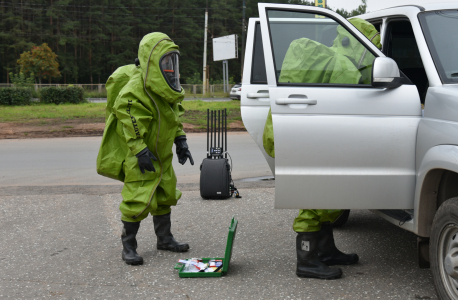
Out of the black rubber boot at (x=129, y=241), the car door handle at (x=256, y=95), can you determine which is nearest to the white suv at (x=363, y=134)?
the car door handle at (x=256, y=95)

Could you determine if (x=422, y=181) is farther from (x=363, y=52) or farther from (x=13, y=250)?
(x=13, y=250)

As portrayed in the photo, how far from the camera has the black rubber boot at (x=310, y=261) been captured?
3617 mm

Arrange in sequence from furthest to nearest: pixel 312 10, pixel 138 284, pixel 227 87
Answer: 1. pixel 227 87
2. pixel 138 284
3. pixel 312 10

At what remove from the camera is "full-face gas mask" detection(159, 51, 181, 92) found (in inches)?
155

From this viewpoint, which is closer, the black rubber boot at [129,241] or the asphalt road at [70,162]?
the black rubber boot at [129,241]

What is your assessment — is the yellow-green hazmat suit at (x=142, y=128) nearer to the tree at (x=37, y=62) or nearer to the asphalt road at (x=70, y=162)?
the asphalt road at (x=70, y=162)

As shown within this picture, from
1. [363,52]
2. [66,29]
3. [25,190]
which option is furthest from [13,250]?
[66,29]

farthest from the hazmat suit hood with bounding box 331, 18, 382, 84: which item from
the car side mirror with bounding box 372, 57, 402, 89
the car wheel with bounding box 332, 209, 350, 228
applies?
the car wheel with bounding box 332, 209, 350, 228

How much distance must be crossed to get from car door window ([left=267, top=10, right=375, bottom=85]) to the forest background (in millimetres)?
55131

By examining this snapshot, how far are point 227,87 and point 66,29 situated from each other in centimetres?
2450

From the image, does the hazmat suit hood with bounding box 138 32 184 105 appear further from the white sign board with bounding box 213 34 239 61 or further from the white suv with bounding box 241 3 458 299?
the white sign board with bounding box 213 34 239 61

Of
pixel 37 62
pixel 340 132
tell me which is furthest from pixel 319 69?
pixel 37 62

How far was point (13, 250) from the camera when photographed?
175 inches

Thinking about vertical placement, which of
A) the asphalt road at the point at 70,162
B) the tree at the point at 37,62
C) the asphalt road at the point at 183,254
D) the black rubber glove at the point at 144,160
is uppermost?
the tree at the point at 37,62
